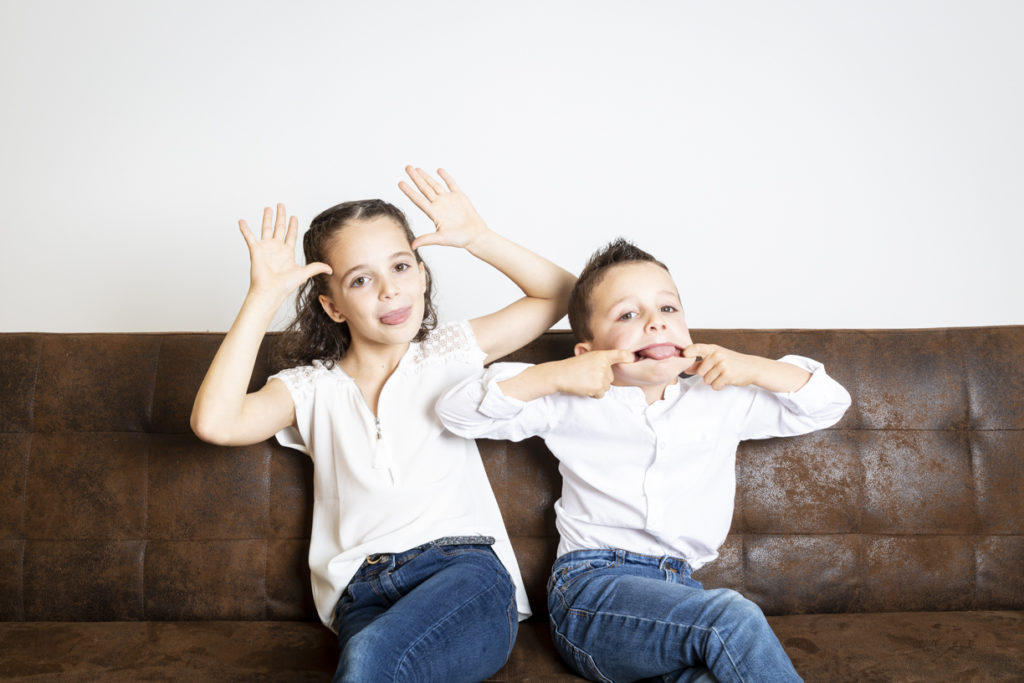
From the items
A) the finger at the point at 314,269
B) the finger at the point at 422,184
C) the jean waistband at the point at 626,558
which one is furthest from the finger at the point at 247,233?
the jean waistband at the point at 626,558

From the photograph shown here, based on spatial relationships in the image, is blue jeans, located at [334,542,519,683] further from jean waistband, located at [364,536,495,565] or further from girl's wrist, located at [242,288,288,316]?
girl's wrist, located at [242,288,288,316]

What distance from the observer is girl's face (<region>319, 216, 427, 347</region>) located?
1794 mm

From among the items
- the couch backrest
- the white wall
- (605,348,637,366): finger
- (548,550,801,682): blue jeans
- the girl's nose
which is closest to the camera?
(548,550,801,682): blue jeans

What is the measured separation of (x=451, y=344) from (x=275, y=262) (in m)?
0.41

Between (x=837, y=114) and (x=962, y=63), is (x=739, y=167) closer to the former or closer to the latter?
(x=837, y=114)

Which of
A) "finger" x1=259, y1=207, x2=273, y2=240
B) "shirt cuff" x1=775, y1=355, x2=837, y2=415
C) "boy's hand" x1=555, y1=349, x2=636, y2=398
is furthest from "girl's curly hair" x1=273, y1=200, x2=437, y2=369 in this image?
"shirt cuff" x1=775, y1=355, x2=837, y2=415

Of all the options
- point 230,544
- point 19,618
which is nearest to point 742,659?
point 230,544

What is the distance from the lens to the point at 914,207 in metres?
2.85

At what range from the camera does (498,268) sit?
76.9 inches

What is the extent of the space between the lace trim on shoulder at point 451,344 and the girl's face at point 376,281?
0.07 meters

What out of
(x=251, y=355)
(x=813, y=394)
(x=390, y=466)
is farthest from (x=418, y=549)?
(x=813, y=394)

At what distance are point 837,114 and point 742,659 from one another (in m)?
2.02

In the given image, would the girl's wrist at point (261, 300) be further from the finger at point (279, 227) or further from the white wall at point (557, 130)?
the white wall at point (557, 130)

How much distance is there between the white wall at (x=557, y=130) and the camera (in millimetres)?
2799
